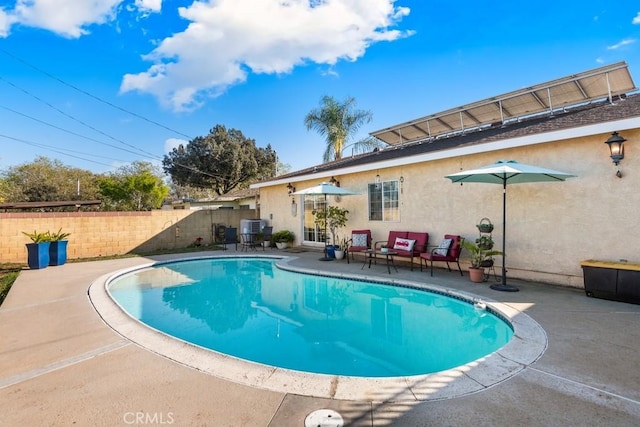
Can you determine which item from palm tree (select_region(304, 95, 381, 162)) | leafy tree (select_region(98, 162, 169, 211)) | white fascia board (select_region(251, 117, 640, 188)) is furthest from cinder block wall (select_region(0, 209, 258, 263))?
leafy tree (select_region(98, 162, 169, 211))

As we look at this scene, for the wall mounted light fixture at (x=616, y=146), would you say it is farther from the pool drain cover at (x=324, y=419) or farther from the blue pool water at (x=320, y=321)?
the pool drain cover at (x=324, y=419)

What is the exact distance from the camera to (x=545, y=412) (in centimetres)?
252

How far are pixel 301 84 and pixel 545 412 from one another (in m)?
17.5

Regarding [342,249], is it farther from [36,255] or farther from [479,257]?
[36,255]

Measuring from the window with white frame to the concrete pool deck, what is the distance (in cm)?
586

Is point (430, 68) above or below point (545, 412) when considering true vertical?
above

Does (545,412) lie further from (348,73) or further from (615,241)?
(348,73)

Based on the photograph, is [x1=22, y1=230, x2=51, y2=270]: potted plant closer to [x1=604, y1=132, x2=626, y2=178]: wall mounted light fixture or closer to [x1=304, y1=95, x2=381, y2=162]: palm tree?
[x1=604, y1=132, x2=626, y2=178]: wall mounted light fixture

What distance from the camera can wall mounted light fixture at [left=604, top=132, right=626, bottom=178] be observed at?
5953 millimetres

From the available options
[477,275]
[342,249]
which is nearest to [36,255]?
[342,249]

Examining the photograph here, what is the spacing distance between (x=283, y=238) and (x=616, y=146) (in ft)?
37.5

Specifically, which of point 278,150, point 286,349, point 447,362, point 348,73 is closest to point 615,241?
point 447,362

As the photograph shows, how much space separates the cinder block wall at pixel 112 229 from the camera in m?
11.1

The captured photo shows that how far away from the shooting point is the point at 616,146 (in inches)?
236
